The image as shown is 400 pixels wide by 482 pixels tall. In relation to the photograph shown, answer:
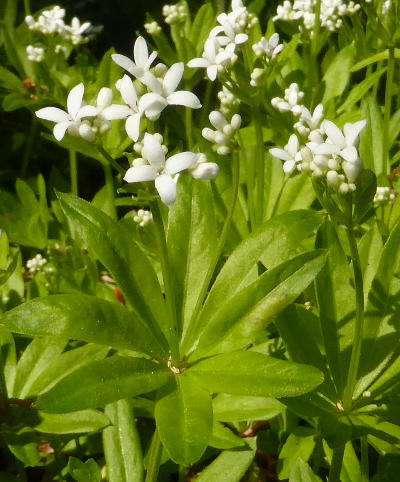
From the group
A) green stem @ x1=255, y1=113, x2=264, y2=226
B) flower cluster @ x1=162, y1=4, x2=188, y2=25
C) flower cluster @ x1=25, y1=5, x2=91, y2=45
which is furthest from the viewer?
flower cluster @ x1=162, y1=4, x2=188, y2=25

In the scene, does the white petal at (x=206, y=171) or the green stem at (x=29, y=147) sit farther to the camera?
the green stem at (x=29, y=147)

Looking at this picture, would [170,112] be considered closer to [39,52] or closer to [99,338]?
[39,52]

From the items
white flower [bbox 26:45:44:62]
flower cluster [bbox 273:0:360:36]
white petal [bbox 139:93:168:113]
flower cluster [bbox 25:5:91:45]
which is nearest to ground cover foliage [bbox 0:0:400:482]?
white petal [bbox 139:93:168:113]

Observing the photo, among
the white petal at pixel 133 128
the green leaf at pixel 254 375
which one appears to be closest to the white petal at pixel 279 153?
the white petal at pixel 133 128

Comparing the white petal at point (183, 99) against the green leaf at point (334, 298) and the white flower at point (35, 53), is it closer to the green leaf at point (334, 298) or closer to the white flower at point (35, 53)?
the green leaf at point (334, 298)

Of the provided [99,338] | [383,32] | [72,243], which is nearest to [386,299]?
[99,338]

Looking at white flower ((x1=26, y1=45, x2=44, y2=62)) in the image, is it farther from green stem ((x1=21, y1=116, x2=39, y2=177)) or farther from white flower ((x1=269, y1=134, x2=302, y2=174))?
white flower ((x1=269, y1=134, x2=302, y2=174))
